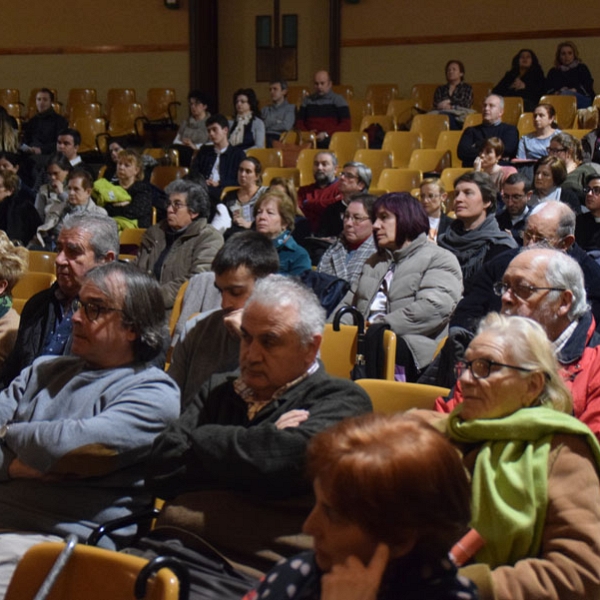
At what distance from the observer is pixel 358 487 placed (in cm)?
130

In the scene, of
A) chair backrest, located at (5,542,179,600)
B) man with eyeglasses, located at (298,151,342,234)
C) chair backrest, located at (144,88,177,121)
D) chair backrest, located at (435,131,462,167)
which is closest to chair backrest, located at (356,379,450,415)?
chair backrest, located at (5,542,179,600)

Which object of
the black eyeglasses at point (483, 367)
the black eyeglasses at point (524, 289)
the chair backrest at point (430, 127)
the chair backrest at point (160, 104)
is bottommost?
the black eyeglasses at point (483, 367)

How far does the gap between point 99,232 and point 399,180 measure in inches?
148

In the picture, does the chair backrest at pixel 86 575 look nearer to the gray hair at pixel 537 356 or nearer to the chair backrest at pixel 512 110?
the gray hair at pixel 537 356

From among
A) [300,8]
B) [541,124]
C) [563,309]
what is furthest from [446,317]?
[300,8]

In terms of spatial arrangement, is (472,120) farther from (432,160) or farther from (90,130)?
(90,130)

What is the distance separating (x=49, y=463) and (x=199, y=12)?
29.1 feet

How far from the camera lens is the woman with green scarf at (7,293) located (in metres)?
3.10

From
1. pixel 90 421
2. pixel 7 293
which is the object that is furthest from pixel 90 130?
pixel 90 421

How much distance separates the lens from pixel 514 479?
Answer: 1.76 m

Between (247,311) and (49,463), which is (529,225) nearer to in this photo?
(247,311)

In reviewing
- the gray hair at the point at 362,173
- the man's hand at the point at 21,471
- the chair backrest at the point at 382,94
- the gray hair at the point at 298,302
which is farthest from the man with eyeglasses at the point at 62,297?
the chair backrest at the point at 382,94

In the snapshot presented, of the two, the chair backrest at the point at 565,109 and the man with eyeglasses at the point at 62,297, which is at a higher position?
Result: the chair backrest at the point at 565,109

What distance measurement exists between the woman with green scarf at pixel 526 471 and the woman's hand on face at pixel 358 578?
1.31 ft
